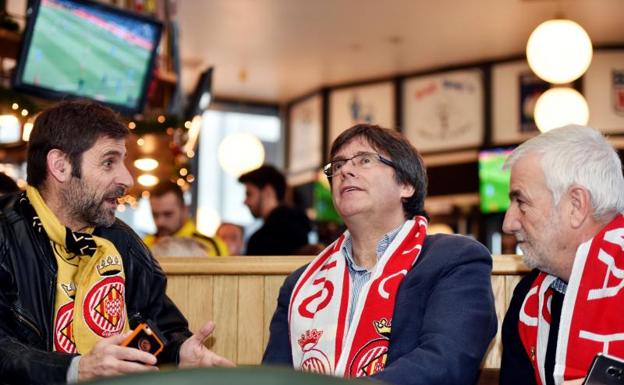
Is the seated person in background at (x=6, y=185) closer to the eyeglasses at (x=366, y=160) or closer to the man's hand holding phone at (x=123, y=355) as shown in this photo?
the eyeglasses at (x=366, y=160)

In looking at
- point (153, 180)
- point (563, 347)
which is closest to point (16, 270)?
point (563, 347)

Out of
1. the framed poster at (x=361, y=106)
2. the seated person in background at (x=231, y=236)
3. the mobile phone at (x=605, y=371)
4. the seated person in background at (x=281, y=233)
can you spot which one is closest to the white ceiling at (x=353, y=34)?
the framed poster at (x=361, y=106)

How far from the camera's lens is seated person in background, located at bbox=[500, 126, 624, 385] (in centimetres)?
238

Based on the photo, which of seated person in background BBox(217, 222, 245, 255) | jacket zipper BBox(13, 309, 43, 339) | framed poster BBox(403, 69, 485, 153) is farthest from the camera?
framed poster BBox(403, 69, 485, 153)

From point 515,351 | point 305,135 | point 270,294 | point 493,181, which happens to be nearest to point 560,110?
point 493,181

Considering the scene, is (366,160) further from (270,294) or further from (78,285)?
(78,285)

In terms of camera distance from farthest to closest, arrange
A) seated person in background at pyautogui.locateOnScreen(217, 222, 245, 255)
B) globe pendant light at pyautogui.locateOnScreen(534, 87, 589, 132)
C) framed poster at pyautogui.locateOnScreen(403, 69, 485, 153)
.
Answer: framed poster at pyautogui.locateOnScreen(403, 69, 485, 153)
globe pendant light at pyautogui.locateOnScreen(534, 87, 589, 132)
seated person in background at pyautogui.locateOnScreen(217, 222, 245, 255)

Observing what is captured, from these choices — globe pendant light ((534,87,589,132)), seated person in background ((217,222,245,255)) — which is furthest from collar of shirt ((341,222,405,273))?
globe pendant light ((534,87,589,132))

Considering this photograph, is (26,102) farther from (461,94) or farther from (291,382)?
(461,94)

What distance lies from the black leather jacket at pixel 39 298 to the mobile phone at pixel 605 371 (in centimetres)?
109

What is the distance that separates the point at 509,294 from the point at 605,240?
0.75 m

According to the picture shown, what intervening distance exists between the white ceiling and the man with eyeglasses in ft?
23.0

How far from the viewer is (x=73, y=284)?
8.64 ft

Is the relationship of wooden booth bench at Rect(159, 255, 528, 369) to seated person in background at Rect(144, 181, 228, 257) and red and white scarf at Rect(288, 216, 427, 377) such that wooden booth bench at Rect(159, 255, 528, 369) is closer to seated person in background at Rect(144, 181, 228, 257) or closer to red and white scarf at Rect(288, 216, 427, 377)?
red and white scarf at Rect(288, 216, 427, 377)
